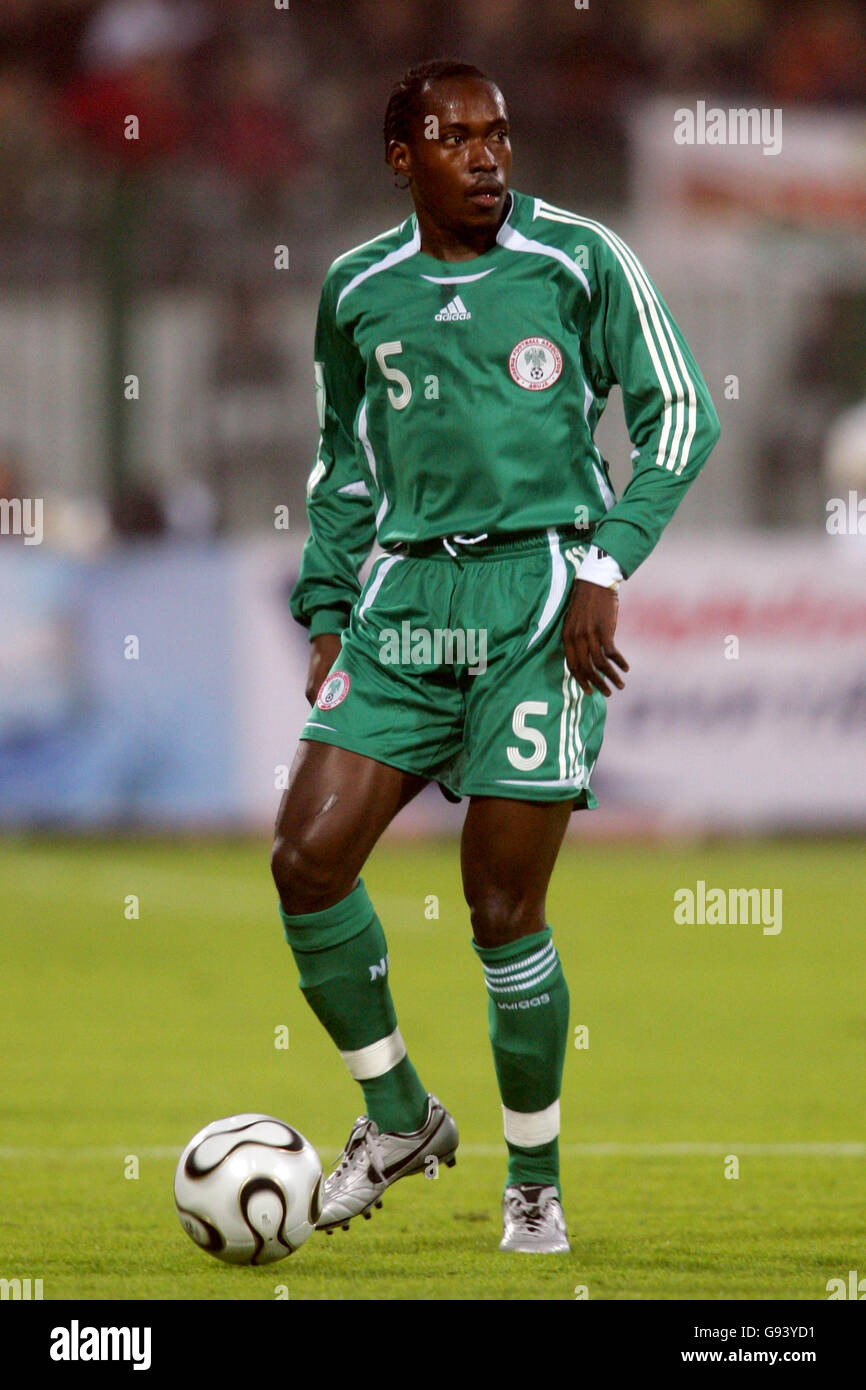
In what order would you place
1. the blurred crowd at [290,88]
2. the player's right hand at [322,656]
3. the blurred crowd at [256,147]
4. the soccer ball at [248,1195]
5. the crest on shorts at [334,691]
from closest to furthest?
the soccer ball at [248,1195]
the crest on shorts at [334,691]
the player's right hand at [322,656]
the blurred crowd at [256,147]
the blurred crowd at [290,88]

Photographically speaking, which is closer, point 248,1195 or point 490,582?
point 248,1195

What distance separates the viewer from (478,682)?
13.2 feet

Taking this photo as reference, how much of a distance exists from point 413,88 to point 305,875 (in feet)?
4.86

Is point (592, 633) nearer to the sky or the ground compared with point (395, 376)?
nearer to the ground

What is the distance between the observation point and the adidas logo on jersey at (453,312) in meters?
4.02

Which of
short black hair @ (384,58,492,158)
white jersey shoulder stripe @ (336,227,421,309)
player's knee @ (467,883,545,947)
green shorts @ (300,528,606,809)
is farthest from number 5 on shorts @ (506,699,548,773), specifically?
short black hair @ (384,58,492,158)

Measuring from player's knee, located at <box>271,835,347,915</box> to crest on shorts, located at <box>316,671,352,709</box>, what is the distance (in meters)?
0.28

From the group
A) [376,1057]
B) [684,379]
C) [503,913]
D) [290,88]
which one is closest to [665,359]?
[684,379]

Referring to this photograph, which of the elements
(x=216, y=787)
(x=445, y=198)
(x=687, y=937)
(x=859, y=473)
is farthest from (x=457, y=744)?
(x=859, y=473)

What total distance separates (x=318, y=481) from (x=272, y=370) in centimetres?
957

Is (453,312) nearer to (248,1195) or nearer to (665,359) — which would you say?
(665,359)

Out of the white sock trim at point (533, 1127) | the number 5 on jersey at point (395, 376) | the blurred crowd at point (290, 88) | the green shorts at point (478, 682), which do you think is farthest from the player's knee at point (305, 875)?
the blurred crowd at point (290, 88)

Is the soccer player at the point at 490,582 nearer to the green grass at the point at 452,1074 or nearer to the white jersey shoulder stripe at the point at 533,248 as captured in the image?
the white jersey shoulder stripe at the point at 533,248
